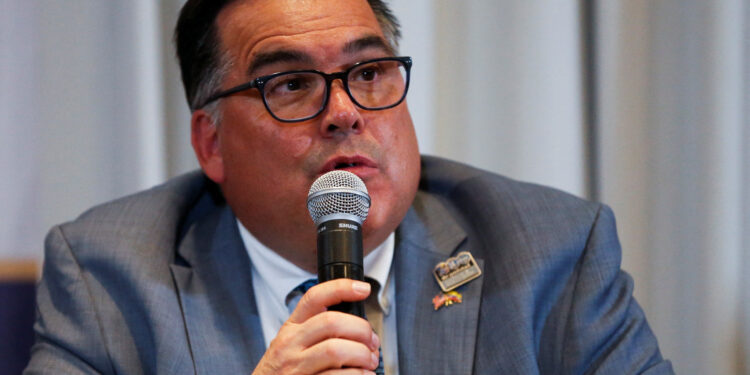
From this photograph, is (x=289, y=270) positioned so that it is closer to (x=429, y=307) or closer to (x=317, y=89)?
(x=429, y=307)

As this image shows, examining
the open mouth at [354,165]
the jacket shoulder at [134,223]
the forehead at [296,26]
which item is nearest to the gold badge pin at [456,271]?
the open mouth at [354,165]

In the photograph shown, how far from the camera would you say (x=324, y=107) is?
70.4 inches

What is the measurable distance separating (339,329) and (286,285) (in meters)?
0.84

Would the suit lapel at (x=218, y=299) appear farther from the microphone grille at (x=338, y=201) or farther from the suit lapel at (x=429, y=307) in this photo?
the microphone grille at (x=338, y=201)

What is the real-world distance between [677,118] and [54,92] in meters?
2.20

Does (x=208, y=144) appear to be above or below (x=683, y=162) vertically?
above

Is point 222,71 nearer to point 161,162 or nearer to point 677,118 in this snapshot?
point 161,162

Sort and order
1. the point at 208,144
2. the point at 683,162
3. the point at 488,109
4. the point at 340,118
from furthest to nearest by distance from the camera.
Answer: the point at 488,109, the point at 683,162, the point at 208,144, the point at 340,118

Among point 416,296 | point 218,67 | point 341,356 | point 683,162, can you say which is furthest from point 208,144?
point 683,162

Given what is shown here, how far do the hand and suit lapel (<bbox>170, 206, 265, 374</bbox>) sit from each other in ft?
1.99

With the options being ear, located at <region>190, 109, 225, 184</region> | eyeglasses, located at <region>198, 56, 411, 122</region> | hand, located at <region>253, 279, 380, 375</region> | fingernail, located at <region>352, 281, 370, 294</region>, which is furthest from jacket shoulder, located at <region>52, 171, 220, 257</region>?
fingernail, located at <region>352, 281, 370, 294</region>

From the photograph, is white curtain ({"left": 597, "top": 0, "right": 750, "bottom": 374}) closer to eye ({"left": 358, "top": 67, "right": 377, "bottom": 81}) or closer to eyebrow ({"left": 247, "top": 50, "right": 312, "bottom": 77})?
eye ({"left": 358, "top": 67, "right": 377, "bottom": 81})

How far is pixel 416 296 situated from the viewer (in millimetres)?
1981

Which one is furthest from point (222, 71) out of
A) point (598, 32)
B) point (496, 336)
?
point (598, 32)
